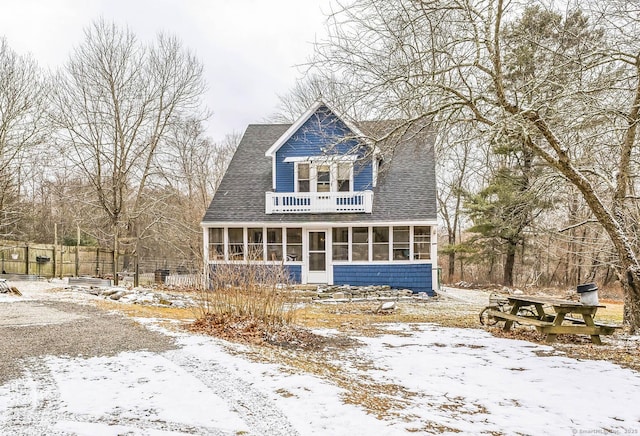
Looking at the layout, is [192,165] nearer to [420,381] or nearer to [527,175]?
[527,175]

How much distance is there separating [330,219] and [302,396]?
11744mm

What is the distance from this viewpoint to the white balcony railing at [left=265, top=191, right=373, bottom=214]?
16.1 metres

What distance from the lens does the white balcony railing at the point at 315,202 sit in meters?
16.1

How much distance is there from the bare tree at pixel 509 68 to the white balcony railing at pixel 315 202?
335 inches

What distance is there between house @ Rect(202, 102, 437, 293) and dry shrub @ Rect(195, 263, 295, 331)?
24.4 ft

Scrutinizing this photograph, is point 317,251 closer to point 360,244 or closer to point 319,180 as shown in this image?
point 360,244

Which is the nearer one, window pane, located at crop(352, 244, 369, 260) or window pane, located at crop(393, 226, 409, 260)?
window pane, located at crop(393, 226, 409, 260)

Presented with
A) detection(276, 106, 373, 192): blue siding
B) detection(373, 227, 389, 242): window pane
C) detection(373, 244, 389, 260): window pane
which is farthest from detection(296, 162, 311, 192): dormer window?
detection(373, 244, 389, 260): window pane

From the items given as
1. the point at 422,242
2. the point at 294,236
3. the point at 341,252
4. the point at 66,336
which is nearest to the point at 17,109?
the point at 294,236

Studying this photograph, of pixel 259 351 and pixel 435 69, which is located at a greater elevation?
pixel 435 69

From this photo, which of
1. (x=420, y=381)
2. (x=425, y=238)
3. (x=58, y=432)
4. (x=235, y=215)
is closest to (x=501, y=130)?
(x=420, y=381)

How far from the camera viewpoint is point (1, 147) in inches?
653

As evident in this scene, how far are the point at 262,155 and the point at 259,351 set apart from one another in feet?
45.9

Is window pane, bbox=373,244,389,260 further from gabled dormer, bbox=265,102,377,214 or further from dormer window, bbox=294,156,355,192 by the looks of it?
dormer window, bbox=294,156,355,192
